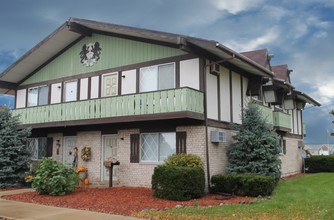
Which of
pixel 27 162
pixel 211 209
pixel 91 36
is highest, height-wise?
pixel 91 36

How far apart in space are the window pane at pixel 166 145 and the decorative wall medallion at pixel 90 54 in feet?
19.3

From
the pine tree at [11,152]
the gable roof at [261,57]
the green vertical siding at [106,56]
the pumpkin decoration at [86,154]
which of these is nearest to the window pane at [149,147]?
the pumpkin decoration at [86,154]

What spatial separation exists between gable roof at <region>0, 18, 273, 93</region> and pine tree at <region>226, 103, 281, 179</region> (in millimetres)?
2561

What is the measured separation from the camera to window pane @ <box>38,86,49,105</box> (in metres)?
21.0

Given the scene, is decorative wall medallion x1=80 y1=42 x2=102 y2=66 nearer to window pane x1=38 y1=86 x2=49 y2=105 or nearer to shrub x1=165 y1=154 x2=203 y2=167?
window pane x1=38 y1=86 x2=49 y2=105

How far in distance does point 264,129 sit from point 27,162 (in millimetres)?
11708

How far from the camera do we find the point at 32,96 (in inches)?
864

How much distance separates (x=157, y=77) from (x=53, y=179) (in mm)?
6123

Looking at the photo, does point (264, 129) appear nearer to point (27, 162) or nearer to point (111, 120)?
point (111, 120)

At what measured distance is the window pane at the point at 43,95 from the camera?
21.0 m

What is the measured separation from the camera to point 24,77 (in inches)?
880

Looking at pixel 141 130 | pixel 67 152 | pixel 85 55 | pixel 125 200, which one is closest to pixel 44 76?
pixel 85 55

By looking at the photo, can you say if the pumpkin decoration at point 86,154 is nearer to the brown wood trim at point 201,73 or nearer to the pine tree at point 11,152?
the pine tree at point 11,152

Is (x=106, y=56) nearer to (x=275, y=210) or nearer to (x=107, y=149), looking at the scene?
(x=107, y=149)
